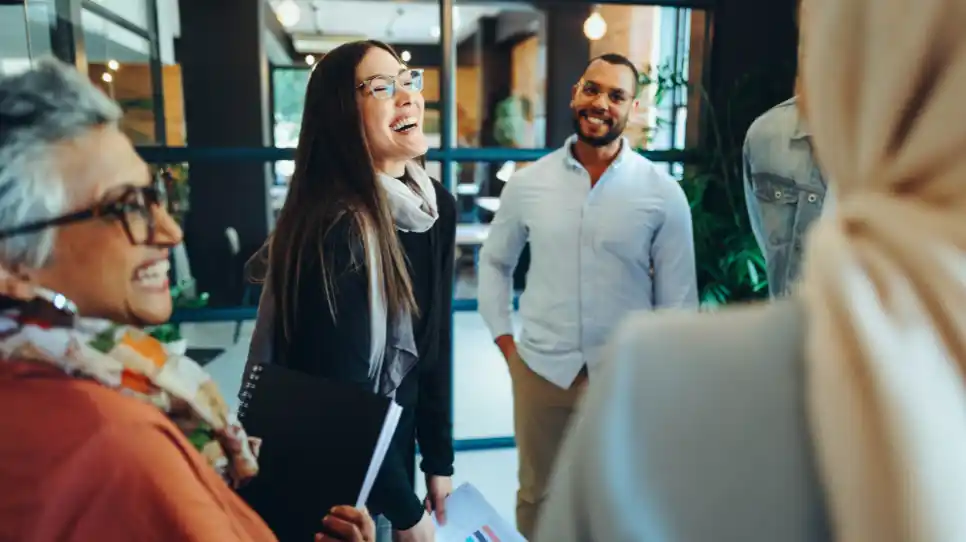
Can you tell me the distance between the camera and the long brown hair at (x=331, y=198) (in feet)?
4.95

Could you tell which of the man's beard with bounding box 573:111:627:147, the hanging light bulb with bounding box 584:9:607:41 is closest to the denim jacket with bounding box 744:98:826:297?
the man's beard with bounding box 573:111:627:147

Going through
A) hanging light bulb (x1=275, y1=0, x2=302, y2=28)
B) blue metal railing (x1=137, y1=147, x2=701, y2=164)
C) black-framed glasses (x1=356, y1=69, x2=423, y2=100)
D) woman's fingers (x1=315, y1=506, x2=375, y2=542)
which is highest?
hanging light bulb (x1=275, y1=0, x2=302, y2=28)

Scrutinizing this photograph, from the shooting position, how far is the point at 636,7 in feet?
10.9

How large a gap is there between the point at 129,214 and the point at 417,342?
0.89m

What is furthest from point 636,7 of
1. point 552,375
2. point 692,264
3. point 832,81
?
point 832,81

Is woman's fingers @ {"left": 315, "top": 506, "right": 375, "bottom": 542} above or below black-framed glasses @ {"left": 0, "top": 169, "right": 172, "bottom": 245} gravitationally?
below

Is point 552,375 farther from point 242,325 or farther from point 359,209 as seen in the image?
point 242,325

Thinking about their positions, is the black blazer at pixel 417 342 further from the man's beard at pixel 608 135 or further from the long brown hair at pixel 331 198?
the man's beard at pixel 608 135

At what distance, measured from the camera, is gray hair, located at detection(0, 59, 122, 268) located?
2.58 feet

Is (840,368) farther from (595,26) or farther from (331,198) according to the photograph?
(595,26)

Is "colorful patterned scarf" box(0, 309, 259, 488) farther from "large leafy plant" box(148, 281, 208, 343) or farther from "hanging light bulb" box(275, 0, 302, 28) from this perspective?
"hanging light bulb" box(275, 0, 302, 28)

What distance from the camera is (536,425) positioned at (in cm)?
228

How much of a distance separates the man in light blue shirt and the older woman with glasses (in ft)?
4.64

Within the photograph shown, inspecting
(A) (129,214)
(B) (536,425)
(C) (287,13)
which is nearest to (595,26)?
(C) (287,13)
